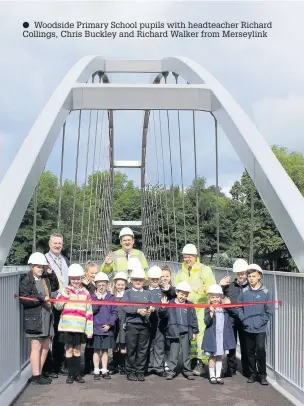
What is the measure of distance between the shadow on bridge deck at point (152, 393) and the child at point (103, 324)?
0.21 metres

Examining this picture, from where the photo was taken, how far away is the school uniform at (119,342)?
25.9 ft

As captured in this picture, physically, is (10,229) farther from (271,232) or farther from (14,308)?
(271,232)

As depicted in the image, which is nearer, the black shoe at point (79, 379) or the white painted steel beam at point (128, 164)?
the black shoe at point (79, 379)

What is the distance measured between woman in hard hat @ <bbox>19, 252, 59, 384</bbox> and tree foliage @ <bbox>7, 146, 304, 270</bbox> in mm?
24331

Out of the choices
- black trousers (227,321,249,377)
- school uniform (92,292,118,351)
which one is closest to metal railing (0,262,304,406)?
black trousers (227,321,249,377)

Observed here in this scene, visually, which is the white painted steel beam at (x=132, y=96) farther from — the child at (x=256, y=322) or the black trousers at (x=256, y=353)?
the black trousers at (x=256, y=353)

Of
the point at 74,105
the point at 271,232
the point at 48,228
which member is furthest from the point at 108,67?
the point at 48,228

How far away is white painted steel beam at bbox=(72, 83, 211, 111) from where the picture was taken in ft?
36.0

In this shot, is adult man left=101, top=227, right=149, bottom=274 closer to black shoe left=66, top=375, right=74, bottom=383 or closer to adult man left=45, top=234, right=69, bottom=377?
adult man left=45, top=234, right=69, bottom=377

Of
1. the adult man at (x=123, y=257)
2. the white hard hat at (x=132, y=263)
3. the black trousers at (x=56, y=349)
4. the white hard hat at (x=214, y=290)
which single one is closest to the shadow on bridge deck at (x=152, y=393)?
the black trousers at (x=56, y=349)

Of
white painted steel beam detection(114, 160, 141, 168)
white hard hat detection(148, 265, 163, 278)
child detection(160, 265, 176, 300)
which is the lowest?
child detection(160, 265, 176, 300)

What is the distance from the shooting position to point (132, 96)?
11055 mm

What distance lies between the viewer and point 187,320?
26.2ft

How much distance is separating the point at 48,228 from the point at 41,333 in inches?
1830
